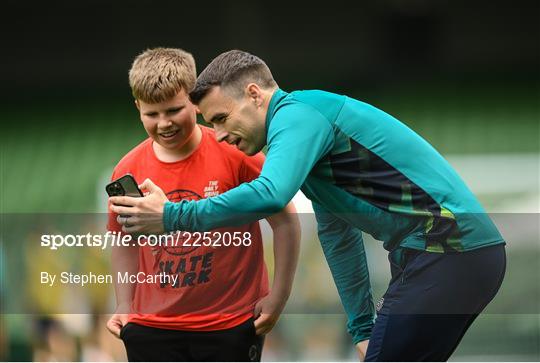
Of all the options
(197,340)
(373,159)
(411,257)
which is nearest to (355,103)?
(373,159)

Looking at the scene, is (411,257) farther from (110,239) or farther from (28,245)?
(28,245)

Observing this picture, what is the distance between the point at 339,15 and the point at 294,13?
1.08ft

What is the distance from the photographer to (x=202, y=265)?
247 centimetres

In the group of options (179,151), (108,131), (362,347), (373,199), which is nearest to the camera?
(373,199)

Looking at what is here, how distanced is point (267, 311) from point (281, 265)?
133mm

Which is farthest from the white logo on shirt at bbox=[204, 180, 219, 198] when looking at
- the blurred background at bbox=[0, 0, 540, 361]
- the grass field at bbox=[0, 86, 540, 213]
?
the grass field at bbox=[0, 86, 540, 213]

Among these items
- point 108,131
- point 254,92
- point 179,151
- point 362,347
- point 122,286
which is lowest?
point 362,347

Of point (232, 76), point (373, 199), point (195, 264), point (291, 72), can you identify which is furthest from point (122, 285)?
point (291, 72)

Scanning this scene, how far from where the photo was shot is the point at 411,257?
218 cm

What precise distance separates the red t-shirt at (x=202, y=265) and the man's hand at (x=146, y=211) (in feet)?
1.19

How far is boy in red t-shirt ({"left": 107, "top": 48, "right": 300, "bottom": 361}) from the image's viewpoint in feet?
8.11

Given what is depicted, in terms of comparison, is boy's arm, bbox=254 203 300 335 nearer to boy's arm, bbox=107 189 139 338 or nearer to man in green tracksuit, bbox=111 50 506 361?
man in green tracksuit, bbox=111 50 506 361

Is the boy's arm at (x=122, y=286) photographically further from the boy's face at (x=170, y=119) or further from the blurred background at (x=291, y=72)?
the blurred background at (x=291, y=72)

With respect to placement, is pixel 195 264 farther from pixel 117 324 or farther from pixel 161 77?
pixel 161 77
